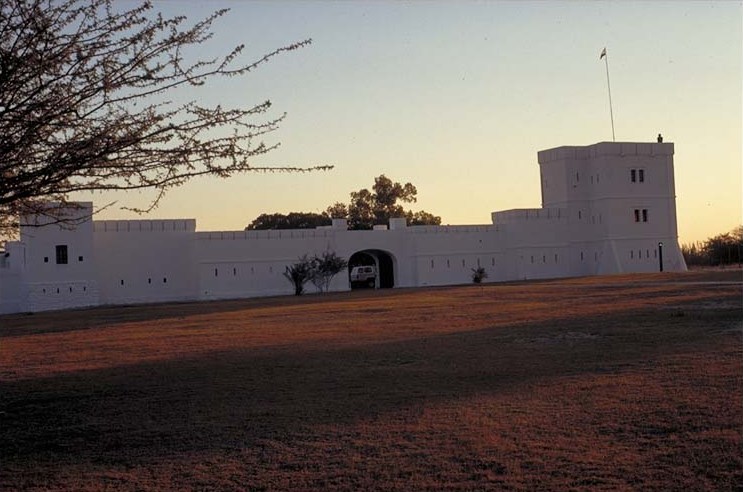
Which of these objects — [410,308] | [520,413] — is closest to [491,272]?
[410,308]

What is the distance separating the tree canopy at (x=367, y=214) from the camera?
3047 inches

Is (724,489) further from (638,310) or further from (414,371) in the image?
(638,310)

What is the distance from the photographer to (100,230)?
44.3 m

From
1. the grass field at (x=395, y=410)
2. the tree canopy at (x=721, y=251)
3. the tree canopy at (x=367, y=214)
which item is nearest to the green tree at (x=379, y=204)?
the tree canopy at (x=367, y=214)

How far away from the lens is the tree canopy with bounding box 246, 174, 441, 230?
7738cm

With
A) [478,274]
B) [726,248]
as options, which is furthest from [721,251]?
[478,274]

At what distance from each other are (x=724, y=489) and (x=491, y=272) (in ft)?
153

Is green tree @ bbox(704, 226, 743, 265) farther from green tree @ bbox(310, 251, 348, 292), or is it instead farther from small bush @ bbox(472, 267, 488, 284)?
green tree @ bbox(310, 251, 348, 292)

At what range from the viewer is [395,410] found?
31.6 feet

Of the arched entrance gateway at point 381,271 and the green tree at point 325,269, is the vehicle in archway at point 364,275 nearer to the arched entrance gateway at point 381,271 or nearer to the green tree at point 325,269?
the arched entrance gateway at point 381,271

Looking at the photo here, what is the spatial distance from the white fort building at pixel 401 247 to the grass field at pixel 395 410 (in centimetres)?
2489

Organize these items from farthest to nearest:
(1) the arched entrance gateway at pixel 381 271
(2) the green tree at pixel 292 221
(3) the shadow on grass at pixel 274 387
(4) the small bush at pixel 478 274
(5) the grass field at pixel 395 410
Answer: (2) the green tree at pixel 292 221 → (1) the arched entrance gateway at pixel 381 271 → (4) the small bush at pixel 478 274 → (3) the shadow on grass at pixel 274 387 → (5) the grass field at pixel 395 410

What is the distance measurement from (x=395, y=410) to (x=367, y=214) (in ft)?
A: 237

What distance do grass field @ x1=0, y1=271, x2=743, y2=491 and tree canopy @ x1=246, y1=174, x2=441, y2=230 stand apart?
5825cm
